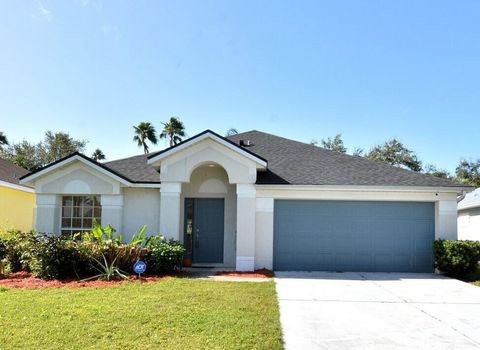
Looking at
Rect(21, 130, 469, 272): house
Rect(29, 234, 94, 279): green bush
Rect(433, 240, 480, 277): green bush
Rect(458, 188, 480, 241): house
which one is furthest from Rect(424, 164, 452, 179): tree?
Rect(29, 234, 94, 279): green bush

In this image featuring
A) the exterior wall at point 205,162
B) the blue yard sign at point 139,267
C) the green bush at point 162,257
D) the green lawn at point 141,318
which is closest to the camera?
the green lawn at point 141,318

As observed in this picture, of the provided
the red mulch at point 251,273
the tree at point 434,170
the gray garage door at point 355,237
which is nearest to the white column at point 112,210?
the red mulch at point 251,273

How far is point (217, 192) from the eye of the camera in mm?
15055

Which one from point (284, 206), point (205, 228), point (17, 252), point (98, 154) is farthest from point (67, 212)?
point (98, 154)

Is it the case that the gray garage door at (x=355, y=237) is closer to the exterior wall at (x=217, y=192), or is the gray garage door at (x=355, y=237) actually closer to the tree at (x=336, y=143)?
the exterior wall at (x=217, y=192)

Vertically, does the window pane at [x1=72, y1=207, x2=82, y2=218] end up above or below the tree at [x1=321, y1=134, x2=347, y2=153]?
below

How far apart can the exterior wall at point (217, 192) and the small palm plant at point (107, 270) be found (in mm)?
3525

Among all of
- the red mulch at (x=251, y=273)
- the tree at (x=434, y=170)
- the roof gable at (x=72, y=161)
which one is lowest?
the red mulch at (x=251, y=273)

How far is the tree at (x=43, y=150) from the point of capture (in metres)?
40.2

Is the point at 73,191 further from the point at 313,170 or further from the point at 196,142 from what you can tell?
the point at 313,170

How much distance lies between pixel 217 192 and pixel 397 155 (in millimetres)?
34652

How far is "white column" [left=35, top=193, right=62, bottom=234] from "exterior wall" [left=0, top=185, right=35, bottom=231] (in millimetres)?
4434

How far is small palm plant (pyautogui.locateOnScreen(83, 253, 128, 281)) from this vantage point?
1130cm

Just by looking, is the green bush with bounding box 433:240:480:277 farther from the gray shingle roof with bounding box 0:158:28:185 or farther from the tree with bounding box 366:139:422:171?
the tree with bounding box 366:139:422:171
